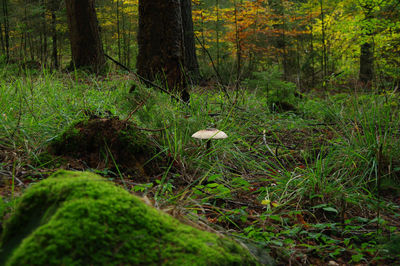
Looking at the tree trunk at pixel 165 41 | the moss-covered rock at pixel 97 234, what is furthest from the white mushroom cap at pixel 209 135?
the tree trunk at pixel 165 41

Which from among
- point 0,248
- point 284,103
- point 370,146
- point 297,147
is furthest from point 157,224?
point 284,103

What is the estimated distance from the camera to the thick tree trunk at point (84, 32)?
23.3 feet

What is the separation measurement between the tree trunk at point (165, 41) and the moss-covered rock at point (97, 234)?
129 inches

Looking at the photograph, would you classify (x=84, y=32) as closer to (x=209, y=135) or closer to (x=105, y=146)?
(x=105, y=146)

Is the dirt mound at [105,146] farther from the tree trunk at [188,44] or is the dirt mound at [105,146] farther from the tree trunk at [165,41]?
the tree trunk at [188,44]

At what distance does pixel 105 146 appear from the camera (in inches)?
86.5

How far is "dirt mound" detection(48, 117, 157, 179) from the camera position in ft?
7.06

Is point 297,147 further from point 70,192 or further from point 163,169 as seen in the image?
point 70,192

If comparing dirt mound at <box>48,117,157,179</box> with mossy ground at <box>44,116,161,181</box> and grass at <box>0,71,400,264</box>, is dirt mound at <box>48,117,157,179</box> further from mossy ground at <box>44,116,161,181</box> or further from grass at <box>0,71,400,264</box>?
grass at <box>0,71,400,264</box>

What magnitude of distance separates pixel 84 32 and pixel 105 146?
6.03 m

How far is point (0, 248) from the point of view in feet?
2.89

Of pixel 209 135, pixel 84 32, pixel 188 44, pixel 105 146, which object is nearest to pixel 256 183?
pixel 209 135

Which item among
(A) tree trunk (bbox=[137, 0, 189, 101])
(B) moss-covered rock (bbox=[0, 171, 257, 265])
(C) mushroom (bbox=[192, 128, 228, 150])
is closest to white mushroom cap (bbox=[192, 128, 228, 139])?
(C) mushroom (bbox=[192, 128, 228, 150])

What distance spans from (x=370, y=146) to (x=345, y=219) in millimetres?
904
